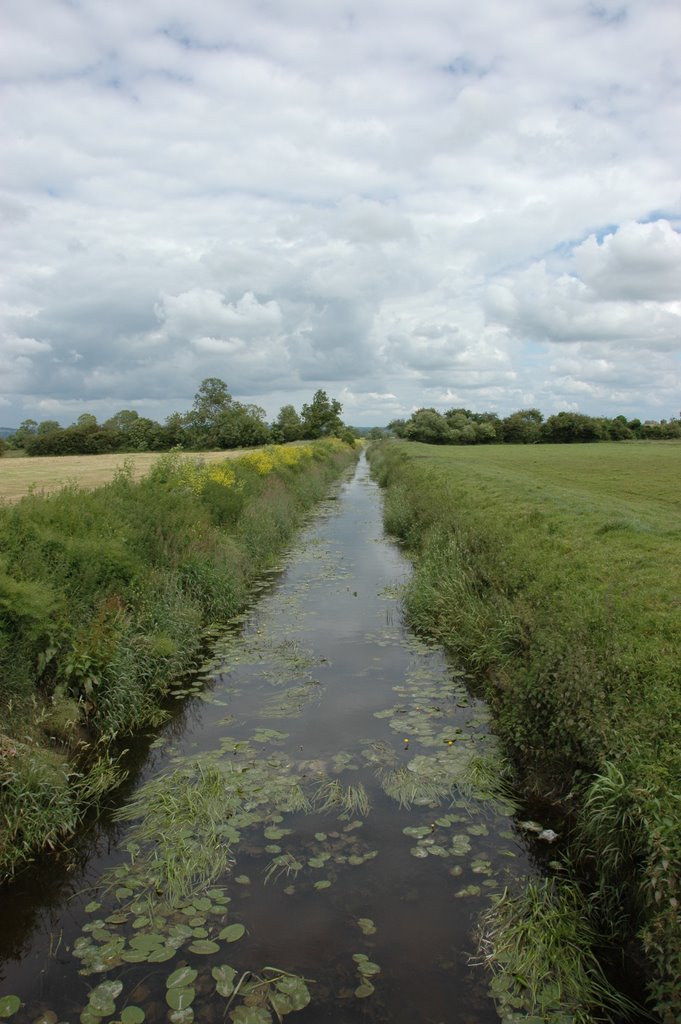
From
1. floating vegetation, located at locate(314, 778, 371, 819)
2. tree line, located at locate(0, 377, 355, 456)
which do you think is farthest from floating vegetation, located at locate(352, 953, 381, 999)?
tree line, located at locate(0, 377, 355, 456)

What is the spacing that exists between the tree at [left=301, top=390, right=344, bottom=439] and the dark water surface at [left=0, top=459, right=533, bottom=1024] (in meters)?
86.2

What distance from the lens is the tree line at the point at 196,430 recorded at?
73500 millimetres

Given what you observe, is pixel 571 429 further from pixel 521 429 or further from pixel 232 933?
pixel 232 933

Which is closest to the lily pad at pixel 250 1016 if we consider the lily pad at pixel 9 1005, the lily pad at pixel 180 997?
the lily pad at pixel 180 997

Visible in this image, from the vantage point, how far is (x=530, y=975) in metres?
4.20

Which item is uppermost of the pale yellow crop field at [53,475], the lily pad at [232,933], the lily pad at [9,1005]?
the pale yellow crop field at [53,475]

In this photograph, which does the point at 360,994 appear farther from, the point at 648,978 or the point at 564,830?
the point at 564,830

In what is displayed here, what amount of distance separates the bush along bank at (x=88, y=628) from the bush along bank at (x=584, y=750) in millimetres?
3993

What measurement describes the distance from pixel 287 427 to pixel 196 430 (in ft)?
43.8

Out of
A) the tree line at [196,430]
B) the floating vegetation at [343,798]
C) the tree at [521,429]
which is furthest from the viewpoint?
the tree at [521,429]

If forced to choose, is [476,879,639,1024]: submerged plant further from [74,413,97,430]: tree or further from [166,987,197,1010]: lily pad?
→ [74,413,97,430]: tree

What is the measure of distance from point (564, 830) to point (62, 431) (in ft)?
251

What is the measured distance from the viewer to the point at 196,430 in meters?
92.8

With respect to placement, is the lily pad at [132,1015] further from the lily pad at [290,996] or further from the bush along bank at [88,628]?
the bush along bank at [88,628]
